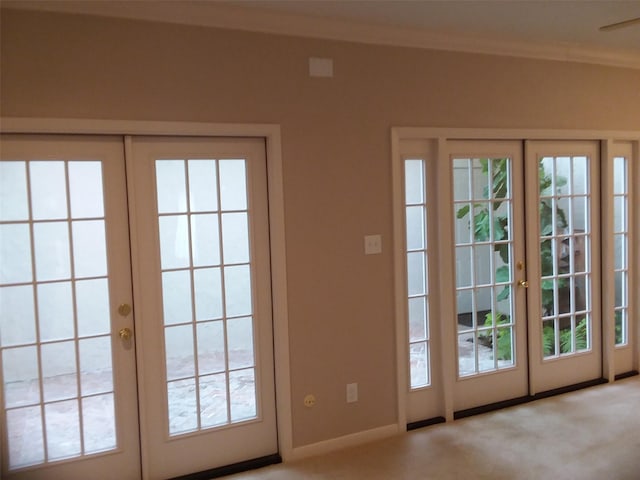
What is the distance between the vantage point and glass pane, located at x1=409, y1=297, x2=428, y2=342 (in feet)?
12.7

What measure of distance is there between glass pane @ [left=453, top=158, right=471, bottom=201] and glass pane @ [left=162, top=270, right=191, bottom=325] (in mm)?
1924

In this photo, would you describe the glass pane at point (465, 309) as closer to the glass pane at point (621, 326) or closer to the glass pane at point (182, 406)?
the glass pane at point (621, 326)

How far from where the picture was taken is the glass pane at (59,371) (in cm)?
292

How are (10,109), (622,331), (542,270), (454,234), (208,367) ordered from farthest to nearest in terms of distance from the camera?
(622,331)
(542,270)
(454,234)
(208,367)
(10,109)

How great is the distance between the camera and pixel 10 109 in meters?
2.70

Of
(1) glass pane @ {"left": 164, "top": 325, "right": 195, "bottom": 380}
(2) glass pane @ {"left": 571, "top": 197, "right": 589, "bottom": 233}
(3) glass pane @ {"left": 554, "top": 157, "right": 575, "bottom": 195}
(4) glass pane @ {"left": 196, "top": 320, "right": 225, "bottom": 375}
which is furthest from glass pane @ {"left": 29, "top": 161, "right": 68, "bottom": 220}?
(2) glass pane @ {"left": 571, "top": 197, "right": 589, "bottom": 233}

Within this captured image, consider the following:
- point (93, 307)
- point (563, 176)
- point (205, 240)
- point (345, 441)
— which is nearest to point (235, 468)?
point (345, 441)

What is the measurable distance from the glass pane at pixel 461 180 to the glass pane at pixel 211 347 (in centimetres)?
185

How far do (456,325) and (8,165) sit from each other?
2.92 m

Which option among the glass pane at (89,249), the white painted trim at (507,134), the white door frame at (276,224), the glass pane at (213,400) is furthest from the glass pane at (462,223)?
the glass pane at (89,249)

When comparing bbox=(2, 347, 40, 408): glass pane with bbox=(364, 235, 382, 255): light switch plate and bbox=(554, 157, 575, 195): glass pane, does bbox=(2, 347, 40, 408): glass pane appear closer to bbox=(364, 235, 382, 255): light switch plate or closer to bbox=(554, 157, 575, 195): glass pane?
bbox=(364, 235, 382, 255): light switch plate

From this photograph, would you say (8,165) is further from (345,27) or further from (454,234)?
(454,234)

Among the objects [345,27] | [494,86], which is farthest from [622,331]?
[345,27]

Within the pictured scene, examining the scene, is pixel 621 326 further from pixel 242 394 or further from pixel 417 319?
pixel 242 394
